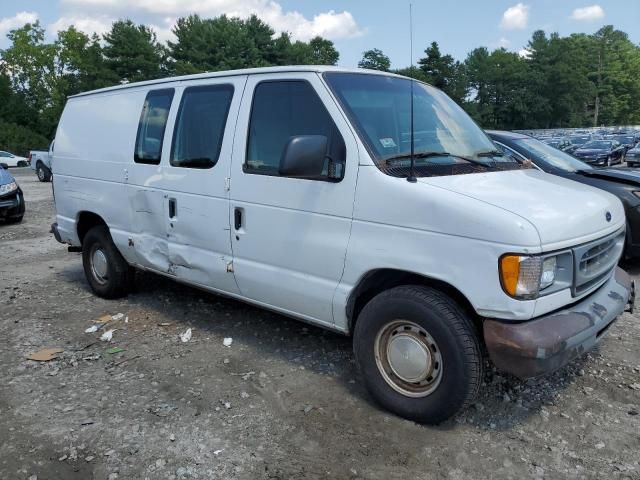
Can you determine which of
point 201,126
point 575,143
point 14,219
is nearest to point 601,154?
point 575,143

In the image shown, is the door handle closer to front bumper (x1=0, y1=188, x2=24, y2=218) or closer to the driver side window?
the driver side window

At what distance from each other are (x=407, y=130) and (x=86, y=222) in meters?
4.07

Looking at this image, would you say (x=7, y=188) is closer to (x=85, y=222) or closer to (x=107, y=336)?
Answer: (x=85, y=222)

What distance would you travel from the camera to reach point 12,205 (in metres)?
11.5

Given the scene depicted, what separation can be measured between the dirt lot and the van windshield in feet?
5.15

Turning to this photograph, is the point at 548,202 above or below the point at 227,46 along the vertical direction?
below

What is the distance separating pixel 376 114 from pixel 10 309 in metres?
4.50

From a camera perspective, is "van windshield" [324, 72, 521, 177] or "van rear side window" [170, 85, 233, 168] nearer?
"van windshield" [324, 72, 521, 177]

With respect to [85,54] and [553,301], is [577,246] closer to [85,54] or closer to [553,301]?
[553,301]

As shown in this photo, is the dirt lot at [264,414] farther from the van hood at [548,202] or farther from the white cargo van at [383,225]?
the van hood at [548,202]

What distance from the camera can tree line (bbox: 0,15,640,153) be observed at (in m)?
55.9

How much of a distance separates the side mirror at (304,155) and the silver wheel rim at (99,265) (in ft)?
10.7

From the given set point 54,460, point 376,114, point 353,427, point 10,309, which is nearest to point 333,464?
point 353,427

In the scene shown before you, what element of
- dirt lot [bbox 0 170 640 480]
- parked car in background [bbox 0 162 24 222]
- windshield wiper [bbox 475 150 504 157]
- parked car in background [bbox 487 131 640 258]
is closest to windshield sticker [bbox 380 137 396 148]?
windshield wiper [bbox 475 150 504 157]
